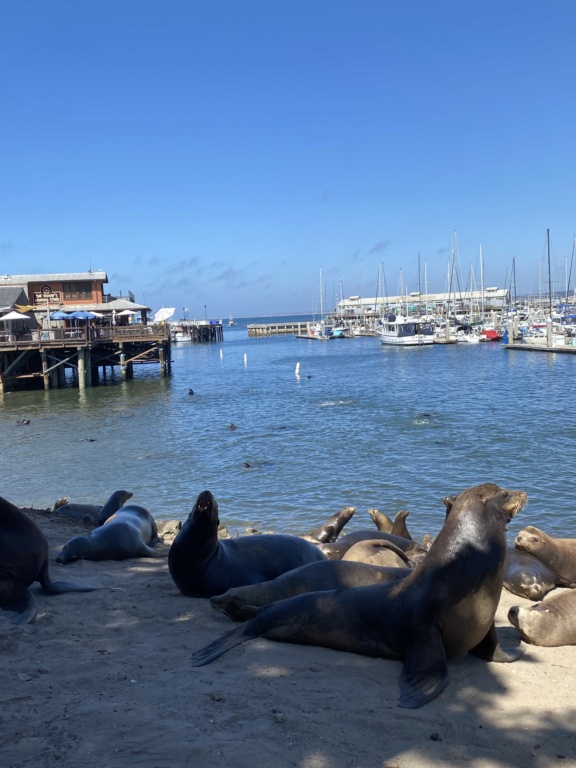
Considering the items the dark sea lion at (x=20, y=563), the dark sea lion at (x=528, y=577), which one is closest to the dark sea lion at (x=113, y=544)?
the dark sea lion at (x=20, y=563)

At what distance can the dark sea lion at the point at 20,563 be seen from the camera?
20.1 feet

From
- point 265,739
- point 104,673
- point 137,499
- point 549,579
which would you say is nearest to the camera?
point 265,739

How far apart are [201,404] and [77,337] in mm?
10447

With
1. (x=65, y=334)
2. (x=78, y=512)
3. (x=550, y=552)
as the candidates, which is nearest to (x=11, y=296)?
(x=65, y=334)

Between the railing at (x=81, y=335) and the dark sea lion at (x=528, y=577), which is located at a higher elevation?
the railing at (x=81, y=335)

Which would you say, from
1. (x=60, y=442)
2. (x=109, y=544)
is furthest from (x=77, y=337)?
(x=109, y=544)

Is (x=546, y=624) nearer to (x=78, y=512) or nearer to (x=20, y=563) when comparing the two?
(x=20, y=563)

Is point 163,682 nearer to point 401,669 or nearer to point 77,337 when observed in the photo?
point 401,669

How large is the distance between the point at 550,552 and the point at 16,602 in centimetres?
579

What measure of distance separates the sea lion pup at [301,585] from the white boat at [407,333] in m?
72.9

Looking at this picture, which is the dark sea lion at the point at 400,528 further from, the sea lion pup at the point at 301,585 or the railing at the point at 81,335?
the railing at the point at 81,335

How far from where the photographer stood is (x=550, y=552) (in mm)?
8320

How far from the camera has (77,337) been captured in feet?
136

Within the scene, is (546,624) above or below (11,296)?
below
